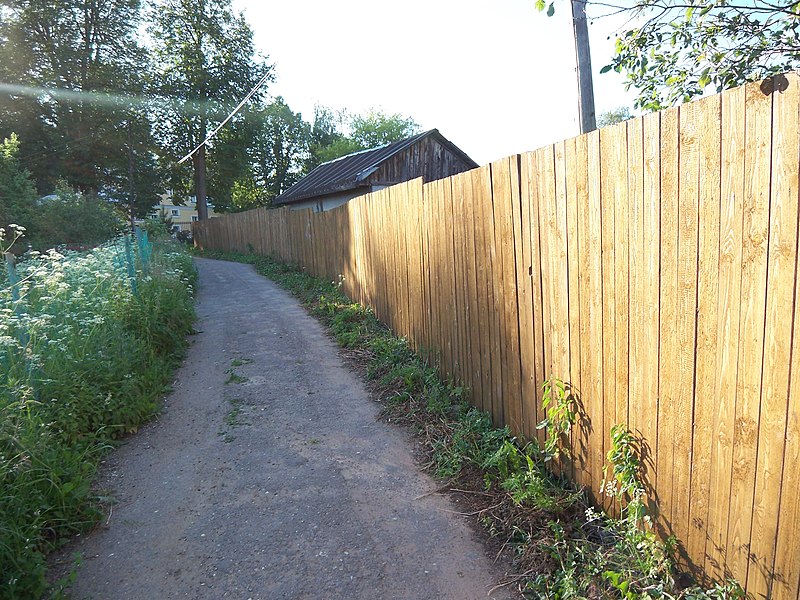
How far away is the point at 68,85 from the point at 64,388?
94.1 ft

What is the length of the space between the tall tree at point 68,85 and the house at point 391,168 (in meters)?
12.9

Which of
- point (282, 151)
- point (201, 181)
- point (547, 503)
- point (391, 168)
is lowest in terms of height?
point (547, 503)

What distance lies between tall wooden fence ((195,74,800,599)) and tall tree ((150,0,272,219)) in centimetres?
3348

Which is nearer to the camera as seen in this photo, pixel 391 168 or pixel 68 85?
pixel 391 168

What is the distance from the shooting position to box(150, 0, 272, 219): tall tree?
3344 centimetres

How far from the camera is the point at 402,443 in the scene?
13.9 ft

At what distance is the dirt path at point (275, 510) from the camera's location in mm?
2674

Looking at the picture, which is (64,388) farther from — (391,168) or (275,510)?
(391,168)

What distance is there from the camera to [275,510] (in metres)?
3.30

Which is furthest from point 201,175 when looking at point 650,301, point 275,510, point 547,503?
point 650,301

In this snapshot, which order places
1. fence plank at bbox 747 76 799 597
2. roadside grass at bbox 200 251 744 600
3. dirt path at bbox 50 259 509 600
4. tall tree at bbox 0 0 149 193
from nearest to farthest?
fence plank at bbox 747 76 799 597 → roadside grass at bbox 200 251 744 600 → dirt path at bbox 50 259 509 600 → tall tree at bbox 0 0 149 193

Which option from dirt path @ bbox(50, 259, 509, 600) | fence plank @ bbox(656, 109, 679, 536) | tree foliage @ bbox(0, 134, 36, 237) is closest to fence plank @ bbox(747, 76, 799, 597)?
fence plank @ bbox(656, 109, 679, 536)

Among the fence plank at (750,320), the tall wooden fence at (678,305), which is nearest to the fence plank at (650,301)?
the tall wooden fence at (678,305)

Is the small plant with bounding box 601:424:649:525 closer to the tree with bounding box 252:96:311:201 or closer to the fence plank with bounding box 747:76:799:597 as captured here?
the fence plank with bounding box 747:76:799:597
